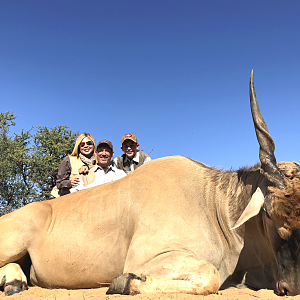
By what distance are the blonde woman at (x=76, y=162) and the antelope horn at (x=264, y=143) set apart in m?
4.29

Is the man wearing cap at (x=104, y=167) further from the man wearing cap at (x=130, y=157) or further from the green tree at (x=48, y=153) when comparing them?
the green tree at (x=48, y=153)

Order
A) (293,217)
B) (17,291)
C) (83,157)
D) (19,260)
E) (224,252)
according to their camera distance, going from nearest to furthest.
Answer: (293,217) → (224,252) → (17,291) → (19,260) → (83,157)

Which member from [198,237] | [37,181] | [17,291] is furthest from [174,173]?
[37,181]

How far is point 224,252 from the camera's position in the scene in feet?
12.1

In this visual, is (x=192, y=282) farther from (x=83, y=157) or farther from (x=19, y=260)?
(x=83, y=157)

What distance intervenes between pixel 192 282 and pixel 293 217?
1114 millimetres

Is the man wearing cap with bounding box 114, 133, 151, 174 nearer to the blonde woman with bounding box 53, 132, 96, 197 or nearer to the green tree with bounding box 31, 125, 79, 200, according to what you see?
the blonde woman with bounding box 53, 132, 96, 197

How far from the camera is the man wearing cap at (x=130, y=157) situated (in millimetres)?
7289

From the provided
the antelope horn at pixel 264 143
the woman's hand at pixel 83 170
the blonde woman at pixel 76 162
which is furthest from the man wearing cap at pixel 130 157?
the antelope horn at pixel 264 143

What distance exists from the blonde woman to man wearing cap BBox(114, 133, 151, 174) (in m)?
0.64

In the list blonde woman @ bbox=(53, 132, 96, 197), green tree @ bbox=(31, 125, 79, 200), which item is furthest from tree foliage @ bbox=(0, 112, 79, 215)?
blonde woman @ bbox=(53, 132, 96, 197)

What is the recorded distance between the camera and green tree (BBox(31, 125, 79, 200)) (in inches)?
829

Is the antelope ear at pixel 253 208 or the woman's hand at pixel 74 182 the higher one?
the woman's hand at pixel 74 182

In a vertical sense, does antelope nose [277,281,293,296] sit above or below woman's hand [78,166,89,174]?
below
